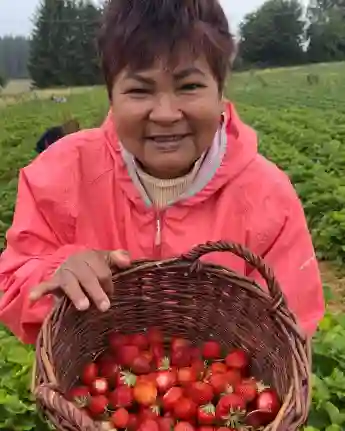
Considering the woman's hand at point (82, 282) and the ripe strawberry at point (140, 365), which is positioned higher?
the woman's hand at point (82, 282)

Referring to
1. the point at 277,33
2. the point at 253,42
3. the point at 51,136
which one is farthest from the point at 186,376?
the point at 277,33

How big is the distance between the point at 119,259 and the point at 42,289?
0.25 meters

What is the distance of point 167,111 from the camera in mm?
1876

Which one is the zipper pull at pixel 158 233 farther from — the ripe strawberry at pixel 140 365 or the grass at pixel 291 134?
the grass at pixel 291 134

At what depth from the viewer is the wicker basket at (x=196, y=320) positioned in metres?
1.67

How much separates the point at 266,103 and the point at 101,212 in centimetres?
2108

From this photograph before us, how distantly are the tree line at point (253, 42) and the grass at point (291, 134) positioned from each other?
43.0ft

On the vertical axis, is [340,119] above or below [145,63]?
below

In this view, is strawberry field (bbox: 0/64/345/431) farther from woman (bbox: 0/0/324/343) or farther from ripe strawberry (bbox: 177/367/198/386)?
ripe strawberry (bbox: 177/367/198/386)

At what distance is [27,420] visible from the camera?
295 cm

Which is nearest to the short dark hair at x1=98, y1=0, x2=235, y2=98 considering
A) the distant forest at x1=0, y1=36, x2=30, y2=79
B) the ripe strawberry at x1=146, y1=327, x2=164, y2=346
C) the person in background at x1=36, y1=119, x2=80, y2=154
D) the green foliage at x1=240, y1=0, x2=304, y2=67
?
the ripe strawberry at x1=146, y1=327, x2=164, y2=346

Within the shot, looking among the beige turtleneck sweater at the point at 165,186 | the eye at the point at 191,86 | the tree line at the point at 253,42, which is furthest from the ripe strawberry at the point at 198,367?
the tree line at the point at 253,42

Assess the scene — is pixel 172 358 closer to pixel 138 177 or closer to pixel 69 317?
pixel 69 317

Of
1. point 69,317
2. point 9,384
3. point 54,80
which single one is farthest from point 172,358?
point 54,80
